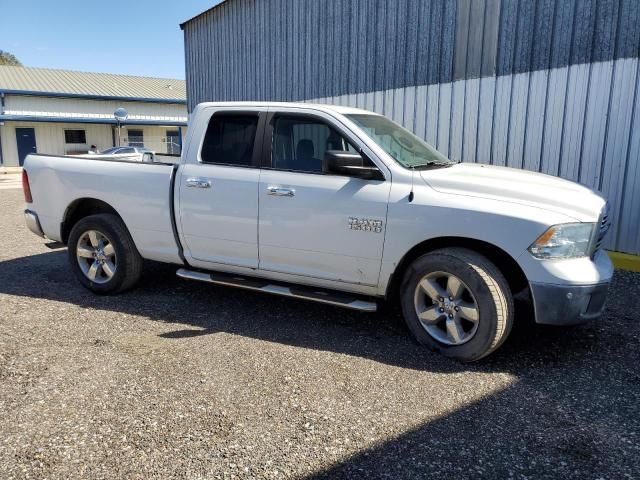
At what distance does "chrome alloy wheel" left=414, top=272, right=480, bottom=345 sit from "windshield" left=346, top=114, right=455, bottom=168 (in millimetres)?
991

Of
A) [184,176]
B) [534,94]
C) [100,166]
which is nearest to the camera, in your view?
[184,176]

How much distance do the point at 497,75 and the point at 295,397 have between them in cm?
621

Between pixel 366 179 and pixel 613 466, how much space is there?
98.0 inches

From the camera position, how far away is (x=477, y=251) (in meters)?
3.94

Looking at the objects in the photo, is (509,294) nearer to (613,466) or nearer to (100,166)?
(613,466)

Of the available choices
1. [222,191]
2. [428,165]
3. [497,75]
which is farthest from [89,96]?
[428,165]

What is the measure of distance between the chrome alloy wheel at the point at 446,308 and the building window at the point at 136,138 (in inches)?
1401

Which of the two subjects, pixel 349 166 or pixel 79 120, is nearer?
pixel 349 166

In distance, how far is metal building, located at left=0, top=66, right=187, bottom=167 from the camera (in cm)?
3156

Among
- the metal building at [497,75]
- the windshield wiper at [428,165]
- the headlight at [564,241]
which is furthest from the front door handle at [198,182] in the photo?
the metal building at [497,75]

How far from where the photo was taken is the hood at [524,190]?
370cm

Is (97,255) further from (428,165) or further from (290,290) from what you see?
(428,165)

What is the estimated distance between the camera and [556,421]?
3.10 metres

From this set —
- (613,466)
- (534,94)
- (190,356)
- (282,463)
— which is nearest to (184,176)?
(190,356)
